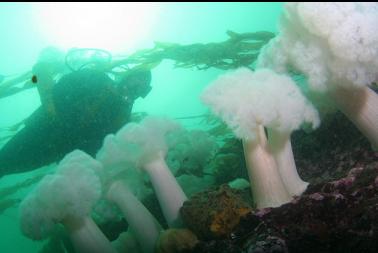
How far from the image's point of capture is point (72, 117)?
7520 millimetres

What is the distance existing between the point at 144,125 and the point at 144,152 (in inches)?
17.0

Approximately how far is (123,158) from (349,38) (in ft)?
10.7

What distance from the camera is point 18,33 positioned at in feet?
87.8

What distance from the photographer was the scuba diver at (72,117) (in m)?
7.52

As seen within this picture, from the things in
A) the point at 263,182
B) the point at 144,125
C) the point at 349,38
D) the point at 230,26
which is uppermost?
the point at 349,38

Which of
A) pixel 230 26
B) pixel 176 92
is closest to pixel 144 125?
pixel 230 26

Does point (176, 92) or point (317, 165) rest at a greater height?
point (317, 165)

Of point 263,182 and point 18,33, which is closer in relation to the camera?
point 263,182

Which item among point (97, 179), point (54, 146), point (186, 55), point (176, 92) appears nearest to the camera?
point (97, 179)

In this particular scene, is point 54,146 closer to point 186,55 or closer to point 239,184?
point 186,55

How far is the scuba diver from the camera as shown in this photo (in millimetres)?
7523

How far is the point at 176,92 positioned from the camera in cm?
5691

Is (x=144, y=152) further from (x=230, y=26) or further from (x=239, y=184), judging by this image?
(x=230, y=26)

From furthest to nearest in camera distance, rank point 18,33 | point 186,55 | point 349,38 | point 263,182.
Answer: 1. point 18,33
2. point 186,55
3. point 263,182
4. point 349,38
